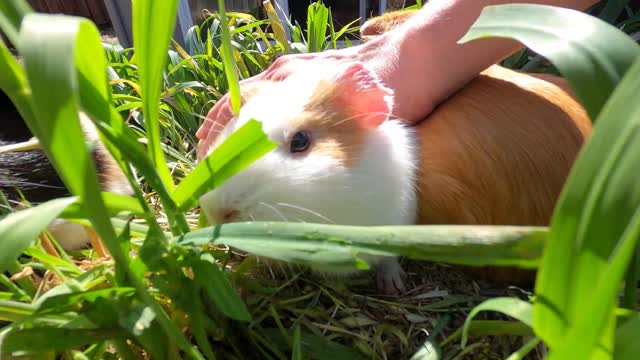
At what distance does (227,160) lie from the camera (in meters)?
0.40

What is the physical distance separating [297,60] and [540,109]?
38 centimetres

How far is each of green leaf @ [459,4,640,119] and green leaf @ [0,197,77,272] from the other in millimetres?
336

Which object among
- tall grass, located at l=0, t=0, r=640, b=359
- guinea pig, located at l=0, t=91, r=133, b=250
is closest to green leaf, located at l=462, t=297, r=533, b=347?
tall grass, located at l=0, t=0, r=640, b=359

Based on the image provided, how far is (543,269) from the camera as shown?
0.28m

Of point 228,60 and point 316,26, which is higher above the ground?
point 228,60

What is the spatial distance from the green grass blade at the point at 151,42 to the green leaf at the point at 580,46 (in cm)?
25

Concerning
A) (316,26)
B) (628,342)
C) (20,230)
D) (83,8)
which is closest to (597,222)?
(628,342)

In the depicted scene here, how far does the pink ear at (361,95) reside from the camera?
61 cm

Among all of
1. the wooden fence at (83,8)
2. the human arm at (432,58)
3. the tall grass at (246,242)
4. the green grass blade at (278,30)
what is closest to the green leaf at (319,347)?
the tall grass at (246,242)

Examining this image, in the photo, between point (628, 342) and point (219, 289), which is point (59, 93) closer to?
point (219, 289)

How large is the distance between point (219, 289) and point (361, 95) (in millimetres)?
330

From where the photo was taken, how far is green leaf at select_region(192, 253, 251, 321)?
39 cm

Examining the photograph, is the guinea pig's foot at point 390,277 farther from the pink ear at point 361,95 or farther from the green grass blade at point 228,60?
the green grass blade at point 228,60

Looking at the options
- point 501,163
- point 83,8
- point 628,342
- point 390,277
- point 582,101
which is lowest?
point 83,8
